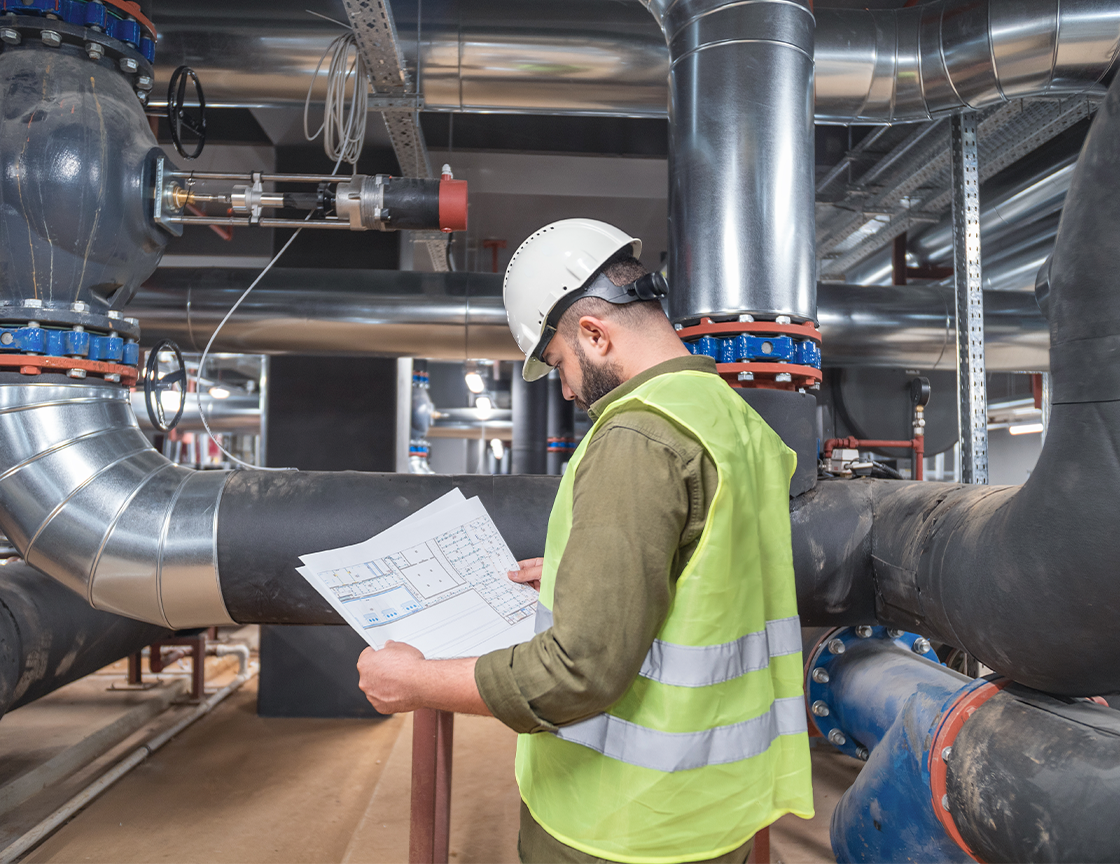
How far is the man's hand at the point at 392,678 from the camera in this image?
0.83m

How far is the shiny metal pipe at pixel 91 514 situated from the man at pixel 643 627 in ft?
2.67

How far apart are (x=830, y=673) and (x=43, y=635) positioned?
2.10 m

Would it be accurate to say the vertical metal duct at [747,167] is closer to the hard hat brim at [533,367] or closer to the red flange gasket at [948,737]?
the hard hat brim at [533,367]

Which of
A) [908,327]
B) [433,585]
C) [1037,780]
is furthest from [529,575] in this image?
[908,327]

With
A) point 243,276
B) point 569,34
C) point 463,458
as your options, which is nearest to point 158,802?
point 243,276

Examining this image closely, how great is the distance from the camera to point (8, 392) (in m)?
1.48

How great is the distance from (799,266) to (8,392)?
1.66 metres

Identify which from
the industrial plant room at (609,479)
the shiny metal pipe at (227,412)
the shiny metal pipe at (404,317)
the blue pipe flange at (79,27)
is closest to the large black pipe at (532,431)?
the shiny metal pipe at (227,412)

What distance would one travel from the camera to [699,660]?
0.81 m

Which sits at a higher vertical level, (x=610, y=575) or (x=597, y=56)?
(x=597, y=56)

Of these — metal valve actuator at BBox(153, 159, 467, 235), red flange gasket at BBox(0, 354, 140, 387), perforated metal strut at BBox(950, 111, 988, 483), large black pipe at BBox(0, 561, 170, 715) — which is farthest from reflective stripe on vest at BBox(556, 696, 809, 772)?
large black pipe at BBox(0, 561, 170, 715)

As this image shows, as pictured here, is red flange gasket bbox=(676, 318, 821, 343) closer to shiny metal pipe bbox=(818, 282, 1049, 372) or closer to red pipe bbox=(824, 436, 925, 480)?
red pipe bbox=(824, 436, 925, 480)

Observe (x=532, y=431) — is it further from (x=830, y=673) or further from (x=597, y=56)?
(x=830, y=673)

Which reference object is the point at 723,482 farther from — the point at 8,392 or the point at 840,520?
the point at 8,392
